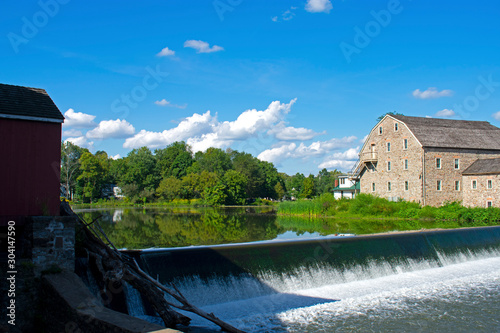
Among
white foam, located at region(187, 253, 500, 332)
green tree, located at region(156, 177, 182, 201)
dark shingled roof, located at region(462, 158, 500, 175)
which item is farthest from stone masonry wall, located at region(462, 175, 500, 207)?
green tree, located at region(156, 177, 182, 201)

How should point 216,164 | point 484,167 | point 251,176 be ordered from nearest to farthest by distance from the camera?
point 484,167 < point 251,176 < point 216,164

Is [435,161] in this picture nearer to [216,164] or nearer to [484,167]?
[484,167]

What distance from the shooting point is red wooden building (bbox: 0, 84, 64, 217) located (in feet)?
28.1

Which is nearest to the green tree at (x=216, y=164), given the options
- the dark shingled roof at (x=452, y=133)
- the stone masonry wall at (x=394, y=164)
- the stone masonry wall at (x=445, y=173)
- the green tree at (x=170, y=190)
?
the green tree at (x=170, y=190)

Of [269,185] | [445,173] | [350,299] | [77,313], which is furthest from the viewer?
[269,185]

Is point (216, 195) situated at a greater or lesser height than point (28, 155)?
lesser

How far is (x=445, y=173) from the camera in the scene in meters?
39.7

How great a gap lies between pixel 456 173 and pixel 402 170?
5.05m

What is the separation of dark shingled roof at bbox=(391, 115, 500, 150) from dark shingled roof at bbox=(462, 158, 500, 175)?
6.36 feet

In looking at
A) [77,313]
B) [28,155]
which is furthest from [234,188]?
[77,313]

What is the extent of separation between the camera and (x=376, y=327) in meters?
9.56

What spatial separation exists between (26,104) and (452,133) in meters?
41.6

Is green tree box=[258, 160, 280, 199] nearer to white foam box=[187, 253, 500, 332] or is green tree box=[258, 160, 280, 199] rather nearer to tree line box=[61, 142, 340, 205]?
tree line box=[61, 142, 340, 205]

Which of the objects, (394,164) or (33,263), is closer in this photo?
(33,263)
